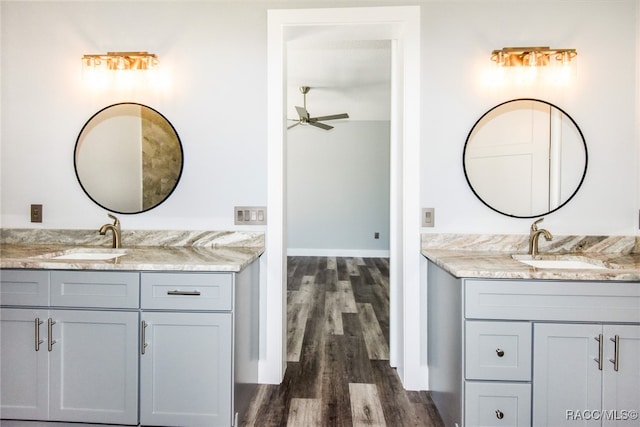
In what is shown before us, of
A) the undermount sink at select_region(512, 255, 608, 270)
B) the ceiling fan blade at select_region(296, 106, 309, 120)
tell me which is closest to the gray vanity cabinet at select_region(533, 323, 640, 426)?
the undermount sink at select_region(512, 255, 608, 270)

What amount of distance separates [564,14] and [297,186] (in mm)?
4912

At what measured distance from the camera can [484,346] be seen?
1519mm

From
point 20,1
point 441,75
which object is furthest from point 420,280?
point 20,1

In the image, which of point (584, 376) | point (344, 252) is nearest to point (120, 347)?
point (584, 376)

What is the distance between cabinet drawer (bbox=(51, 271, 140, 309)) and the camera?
1629 mm

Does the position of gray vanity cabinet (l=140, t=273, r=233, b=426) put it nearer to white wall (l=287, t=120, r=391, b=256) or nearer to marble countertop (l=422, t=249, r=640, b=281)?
marble countertop (l=422, t=249, r=640, b=281)

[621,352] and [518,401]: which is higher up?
[621,352]

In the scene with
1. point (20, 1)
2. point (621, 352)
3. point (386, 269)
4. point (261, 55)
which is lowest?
point (386, 269)

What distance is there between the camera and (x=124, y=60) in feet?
6.88

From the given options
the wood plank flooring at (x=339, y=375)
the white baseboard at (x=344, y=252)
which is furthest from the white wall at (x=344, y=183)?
the wood plank flooring at (x=339, y=375)

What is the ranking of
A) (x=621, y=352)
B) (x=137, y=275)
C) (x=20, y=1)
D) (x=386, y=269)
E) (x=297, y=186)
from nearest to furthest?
(x=621, y=352) < (x=137, y=275) < (x=20, y=1) < (x=386, y=269) < (x=297, y=186)

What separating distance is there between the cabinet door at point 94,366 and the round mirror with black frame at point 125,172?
2.47 ft

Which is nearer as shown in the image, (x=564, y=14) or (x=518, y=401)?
(x=518, y=401)

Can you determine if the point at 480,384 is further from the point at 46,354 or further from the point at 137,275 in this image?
the point at 46,354
